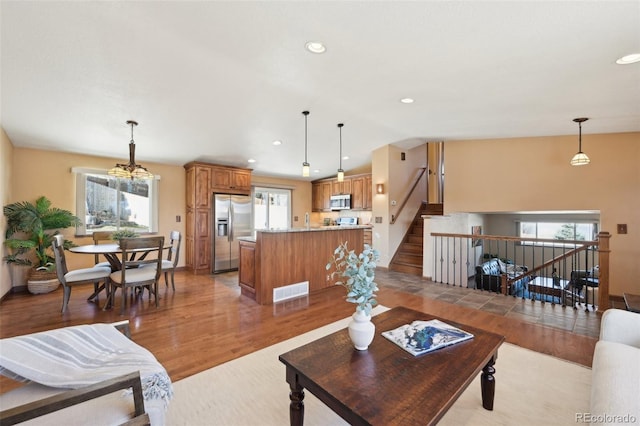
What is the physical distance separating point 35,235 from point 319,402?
531 centimetres

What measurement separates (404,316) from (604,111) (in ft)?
12.6

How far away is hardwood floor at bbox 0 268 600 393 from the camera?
2.52 meters

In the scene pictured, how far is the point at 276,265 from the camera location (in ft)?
13.3

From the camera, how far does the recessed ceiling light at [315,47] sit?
2.29 meters

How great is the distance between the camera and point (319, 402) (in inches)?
71.9

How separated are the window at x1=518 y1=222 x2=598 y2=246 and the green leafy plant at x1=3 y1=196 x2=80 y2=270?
35.7 ft

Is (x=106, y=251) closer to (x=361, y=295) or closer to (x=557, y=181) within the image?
(x=361, y=295)

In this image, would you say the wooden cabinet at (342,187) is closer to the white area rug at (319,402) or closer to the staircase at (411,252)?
the staircase at (411,252)

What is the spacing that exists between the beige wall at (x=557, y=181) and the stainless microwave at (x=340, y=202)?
8.47ft

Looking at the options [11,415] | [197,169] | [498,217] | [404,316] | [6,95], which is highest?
[6,95]

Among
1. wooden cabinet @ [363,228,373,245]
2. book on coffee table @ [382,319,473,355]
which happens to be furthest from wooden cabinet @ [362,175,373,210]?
book on coffee table @ [382,319,473,355]

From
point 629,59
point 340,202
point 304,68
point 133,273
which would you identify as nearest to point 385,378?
point 304,68

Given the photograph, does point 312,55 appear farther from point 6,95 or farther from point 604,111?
point 604,111

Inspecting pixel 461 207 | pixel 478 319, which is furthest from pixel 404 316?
pixel 461 207
